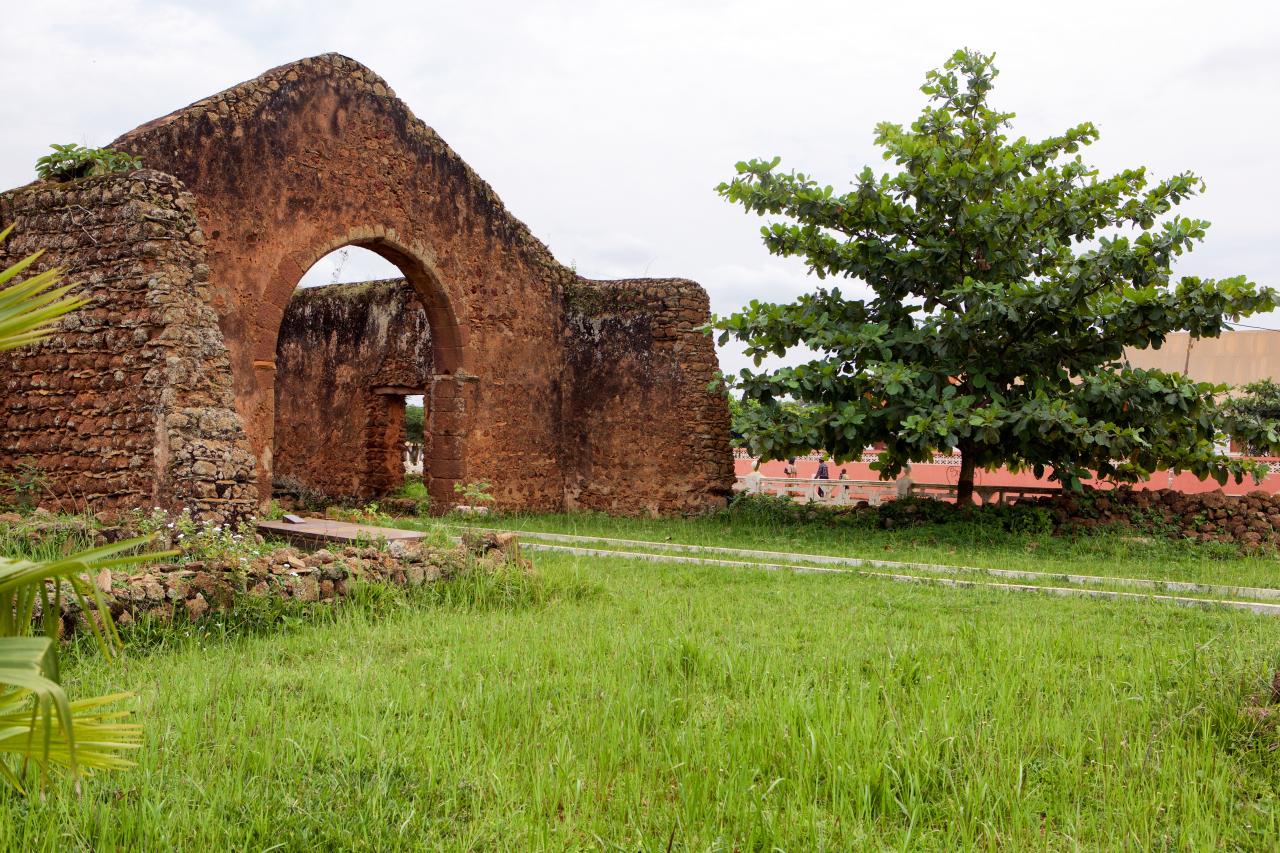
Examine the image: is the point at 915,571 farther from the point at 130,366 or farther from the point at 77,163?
the point at 77,163

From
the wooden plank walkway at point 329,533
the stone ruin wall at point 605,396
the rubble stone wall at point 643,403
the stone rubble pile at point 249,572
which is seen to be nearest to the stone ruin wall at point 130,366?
the wooden plank walkway at point 329,533

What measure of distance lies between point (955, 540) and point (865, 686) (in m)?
6.45

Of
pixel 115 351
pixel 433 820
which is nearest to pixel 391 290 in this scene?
pixel 115 351

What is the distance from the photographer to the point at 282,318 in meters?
11.5

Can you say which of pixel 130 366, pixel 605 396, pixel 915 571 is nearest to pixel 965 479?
pixel 915 571

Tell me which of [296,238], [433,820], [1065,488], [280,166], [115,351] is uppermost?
[280,166]

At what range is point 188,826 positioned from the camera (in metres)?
2.46

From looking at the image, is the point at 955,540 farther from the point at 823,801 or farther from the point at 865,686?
the point at 823,801

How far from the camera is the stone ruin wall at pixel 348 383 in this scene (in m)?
14.7

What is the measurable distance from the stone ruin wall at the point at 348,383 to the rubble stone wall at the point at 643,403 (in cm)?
266

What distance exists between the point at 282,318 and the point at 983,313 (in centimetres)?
792

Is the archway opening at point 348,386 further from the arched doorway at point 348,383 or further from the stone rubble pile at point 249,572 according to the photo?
the stone rubble pile at point 249,572

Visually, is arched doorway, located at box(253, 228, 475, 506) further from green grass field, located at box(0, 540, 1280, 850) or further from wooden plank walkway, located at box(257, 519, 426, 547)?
green grass field, located at box(0, 540, 1280, 850)

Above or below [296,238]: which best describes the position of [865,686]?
below
